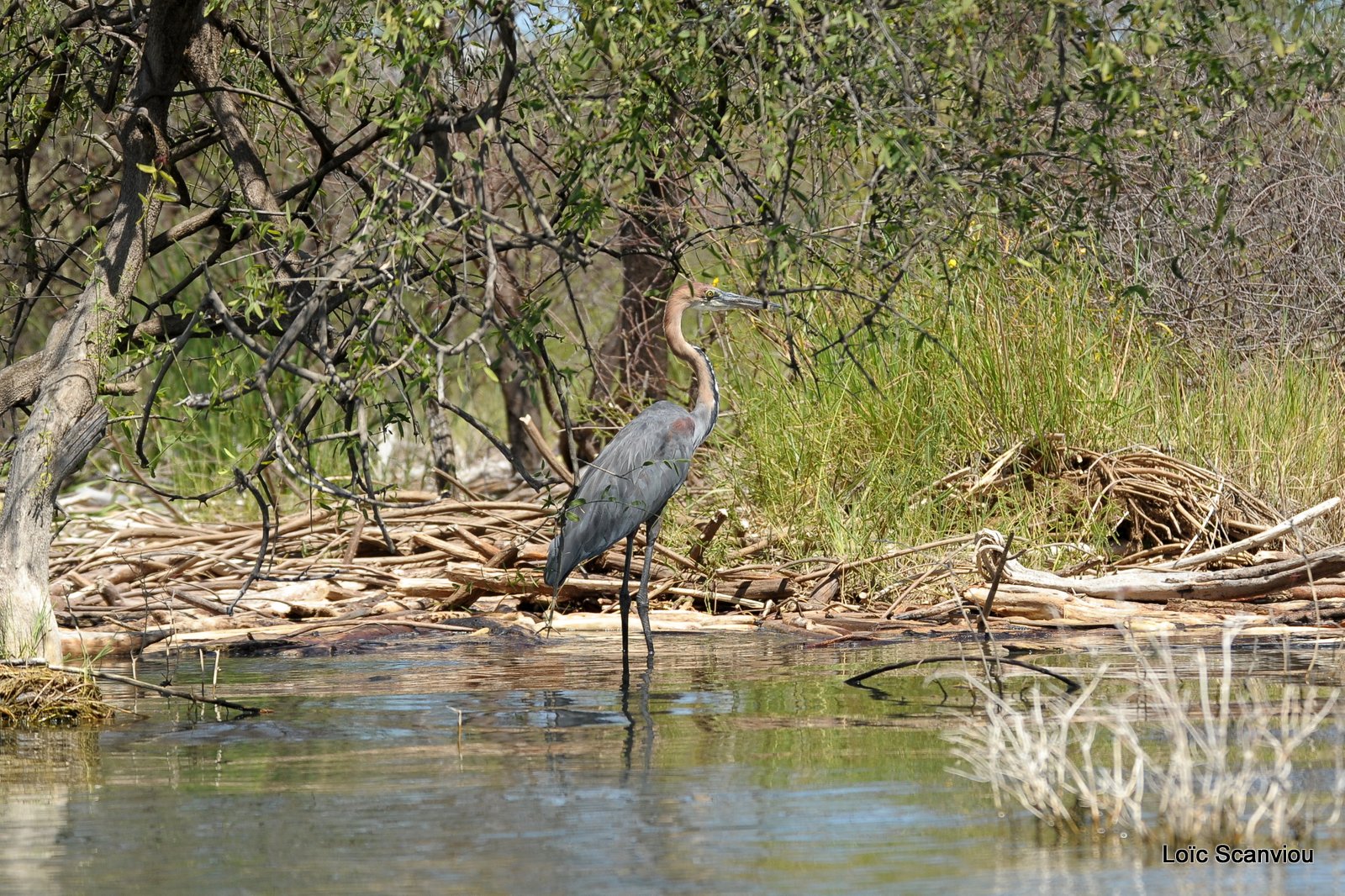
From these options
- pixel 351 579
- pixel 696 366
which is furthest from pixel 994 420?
pixel 351 579

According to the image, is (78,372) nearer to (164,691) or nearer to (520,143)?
(164,691)

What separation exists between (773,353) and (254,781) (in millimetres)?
6143

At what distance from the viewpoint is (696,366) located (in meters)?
9.96

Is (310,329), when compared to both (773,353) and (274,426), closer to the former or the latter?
(274,426)

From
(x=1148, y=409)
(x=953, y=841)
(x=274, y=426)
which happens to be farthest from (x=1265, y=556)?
(x=274, y=426)

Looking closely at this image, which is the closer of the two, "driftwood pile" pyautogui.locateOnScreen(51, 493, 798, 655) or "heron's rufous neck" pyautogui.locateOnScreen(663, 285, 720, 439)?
"driftwood pile" pyautogui.locateOnScreen(51, 493, 798, 655)

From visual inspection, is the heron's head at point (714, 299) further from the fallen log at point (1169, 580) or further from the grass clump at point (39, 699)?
the grass clump at point (39, 699)

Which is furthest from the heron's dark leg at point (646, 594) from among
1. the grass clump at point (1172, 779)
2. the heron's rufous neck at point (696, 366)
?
the grass clump at point (1172, 779)

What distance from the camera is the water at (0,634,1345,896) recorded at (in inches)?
166

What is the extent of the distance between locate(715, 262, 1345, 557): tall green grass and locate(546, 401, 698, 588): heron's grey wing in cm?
131

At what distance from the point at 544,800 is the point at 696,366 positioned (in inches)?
200

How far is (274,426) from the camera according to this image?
535cm

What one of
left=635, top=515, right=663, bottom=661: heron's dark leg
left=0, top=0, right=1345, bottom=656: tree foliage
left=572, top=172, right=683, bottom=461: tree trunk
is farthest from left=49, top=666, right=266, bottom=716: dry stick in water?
Answer: left=572, top=172, right=683, bottom=461: tree trunk

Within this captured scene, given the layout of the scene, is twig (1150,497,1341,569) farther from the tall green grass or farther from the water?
the water
